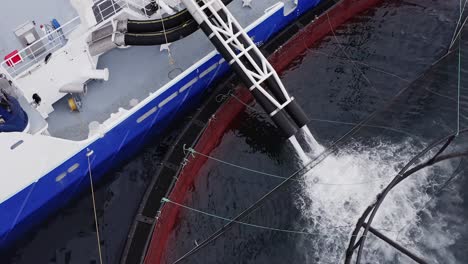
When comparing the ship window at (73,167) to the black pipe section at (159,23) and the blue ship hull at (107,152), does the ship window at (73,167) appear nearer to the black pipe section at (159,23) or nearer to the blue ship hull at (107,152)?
the blue ship hull at (107,152)

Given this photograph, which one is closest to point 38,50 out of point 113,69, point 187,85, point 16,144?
point 113,69

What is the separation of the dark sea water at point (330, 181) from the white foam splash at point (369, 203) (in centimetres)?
3

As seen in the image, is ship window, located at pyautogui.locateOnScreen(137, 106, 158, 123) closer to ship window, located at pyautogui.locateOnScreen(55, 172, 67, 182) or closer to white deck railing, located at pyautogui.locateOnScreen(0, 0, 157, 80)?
ship window, located at pyautogui.locateOnScreen(55, 172, 67, 182)

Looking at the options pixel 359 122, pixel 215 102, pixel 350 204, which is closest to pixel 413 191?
pixel 350 204

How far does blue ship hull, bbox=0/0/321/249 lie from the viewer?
46.2 ft

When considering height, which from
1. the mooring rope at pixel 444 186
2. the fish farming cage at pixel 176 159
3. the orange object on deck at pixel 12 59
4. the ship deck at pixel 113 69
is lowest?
the mooring rope at pixel 444 186

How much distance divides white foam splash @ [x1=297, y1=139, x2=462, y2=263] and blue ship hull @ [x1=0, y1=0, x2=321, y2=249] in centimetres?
549

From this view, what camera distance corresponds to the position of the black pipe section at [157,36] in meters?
14.8

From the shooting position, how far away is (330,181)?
50.3 feet

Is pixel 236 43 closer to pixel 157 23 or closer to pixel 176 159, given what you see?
pixel 157 23

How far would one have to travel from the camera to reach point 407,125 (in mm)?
16234

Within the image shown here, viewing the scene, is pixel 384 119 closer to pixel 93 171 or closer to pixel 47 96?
pixel 93 171

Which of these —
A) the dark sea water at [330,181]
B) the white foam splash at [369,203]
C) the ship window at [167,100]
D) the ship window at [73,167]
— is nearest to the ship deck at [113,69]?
the ship window at [167,100]

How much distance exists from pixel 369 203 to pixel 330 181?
1.48 metres
